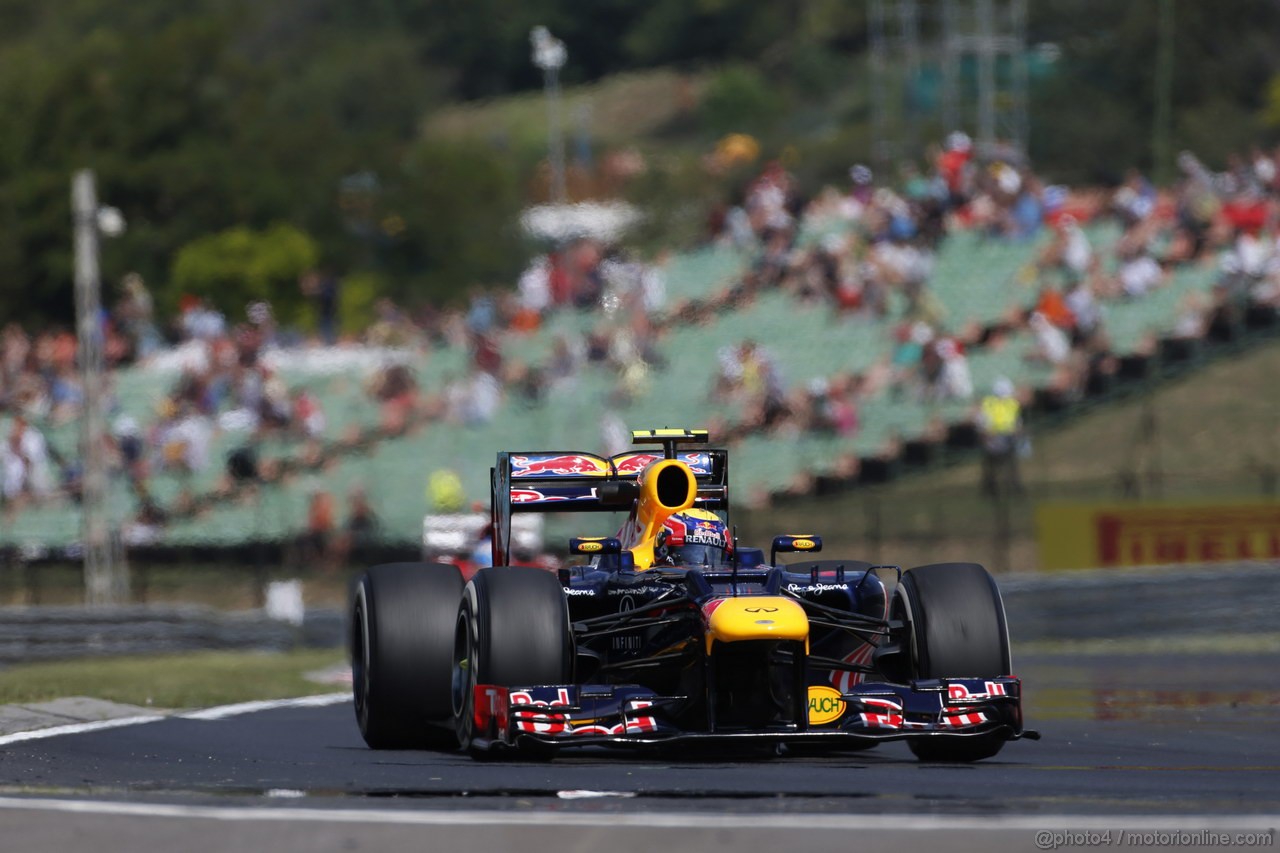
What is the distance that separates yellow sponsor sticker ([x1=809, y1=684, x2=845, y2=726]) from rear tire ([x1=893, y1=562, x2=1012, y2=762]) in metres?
0.56

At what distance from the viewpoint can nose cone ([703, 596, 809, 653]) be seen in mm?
10039

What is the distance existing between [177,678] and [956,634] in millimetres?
9750

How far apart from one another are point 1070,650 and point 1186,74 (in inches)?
1475

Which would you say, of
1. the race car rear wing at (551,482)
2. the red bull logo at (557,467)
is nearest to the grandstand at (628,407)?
the race car rear wing at (551,482)

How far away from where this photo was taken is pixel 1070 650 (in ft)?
74.9

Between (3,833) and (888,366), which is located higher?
(888,366)

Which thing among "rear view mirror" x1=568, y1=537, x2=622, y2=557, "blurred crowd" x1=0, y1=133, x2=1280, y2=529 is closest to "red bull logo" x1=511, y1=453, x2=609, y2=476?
"rear view mirror" x1=568, y1=537, x2=622, y2=557

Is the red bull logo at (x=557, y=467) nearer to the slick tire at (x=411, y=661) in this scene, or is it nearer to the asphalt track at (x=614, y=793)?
the slick tire at (x=411, y=661)

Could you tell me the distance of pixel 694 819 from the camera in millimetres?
7754

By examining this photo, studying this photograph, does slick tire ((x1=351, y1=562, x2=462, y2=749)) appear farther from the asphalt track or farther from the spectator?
the spectator

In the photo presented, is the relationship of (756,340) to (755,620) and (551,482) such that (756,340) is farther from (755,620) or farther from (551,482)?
(755,620)

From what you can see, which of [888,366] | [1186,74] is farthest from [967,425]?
[1186,74]

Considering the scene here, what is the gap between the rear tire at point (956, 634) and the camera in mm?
10867

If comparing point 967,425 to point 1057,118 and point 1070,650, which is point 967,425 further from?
point 1057,118
